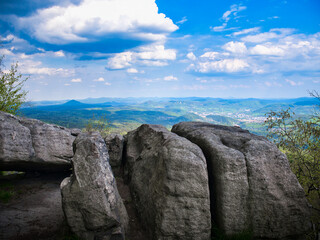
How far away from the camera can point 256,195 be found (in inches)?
507

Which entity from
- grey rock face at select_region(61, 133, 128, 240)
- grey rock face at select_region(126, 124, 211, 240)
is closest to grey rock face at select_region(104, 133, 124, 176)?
grey rock face at select_region(126, 124, 211, 240)

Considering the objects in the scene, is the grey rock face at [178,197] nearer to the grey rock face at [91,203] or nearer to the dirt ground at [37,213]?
the dirt ground at [37,213]

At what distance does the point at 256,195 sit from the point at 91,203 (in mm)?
9778

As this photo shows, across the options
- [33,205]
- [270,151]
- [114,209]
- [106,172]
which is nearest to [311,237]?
[270,151]

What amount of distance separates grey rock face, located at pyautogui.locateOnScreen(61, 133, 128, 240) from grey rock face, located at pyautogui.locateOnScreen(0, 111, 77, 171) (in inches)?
306

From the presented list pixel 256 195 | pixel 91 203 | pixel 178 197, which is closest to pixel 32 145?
pixel 91 203

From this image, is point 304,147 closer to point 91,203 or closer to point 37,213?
point 91,203

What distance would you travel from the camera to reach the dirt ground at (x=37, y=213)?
12531 millimetres

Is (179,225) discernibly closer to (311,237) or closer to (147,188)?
(147,188)

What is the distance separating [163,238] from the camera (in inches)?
456

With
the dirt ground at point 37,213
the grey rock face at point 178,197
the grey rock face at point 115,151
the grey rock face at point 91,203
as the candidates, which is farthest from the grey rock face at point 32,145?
the grey rock face at point 178,197

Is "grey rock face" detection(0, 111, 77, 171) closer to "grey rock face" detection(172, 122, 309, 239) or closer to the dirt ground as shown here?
the dirt ground

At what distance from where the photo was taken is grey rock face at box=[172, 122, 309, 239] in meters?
12.6

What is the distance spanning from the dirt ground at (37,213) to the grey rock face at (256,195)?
210 inches
